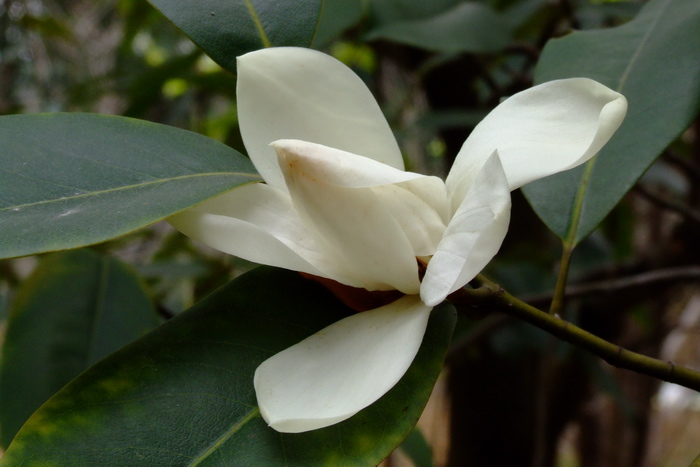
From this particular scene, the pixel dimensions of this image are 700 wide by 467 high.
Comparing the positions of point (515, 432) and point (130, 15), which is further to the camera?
point (130, 15)

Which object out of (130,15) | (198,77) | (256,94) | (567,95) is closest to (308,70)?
(256,94)

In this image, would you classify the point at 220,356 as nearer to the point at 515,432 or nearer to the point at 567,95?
the point at 567,95

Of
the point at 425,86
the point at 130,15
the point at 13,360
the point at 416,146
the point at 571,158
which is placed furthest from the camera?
the point at 416,146

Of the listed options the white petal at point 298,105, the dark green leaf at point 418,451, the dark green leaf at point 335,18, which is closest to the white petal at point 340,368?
the white petal at point 298,105

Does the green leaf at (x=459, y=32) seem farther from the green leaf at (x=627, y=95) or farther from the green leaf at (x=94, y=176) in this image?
the green leaf at (x=94, y=176)

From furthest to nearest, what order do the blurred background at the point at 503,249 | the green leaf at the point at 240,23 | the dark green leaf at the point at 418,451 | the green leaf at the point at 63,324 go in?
the blurred background at the point at 503,249 < the dark green leaf at the point at 418,451 < the green leaf at the point at 63,324 < the green leaf at the point at 240,23

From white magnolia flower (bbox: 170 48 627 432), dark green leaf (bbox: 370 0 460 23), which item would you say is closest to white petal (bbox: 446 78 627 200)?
white magnolia flower (bbox: 170 48 627 432)

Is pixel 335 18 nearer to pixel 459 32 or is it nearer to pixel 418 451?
pixel 459 32
